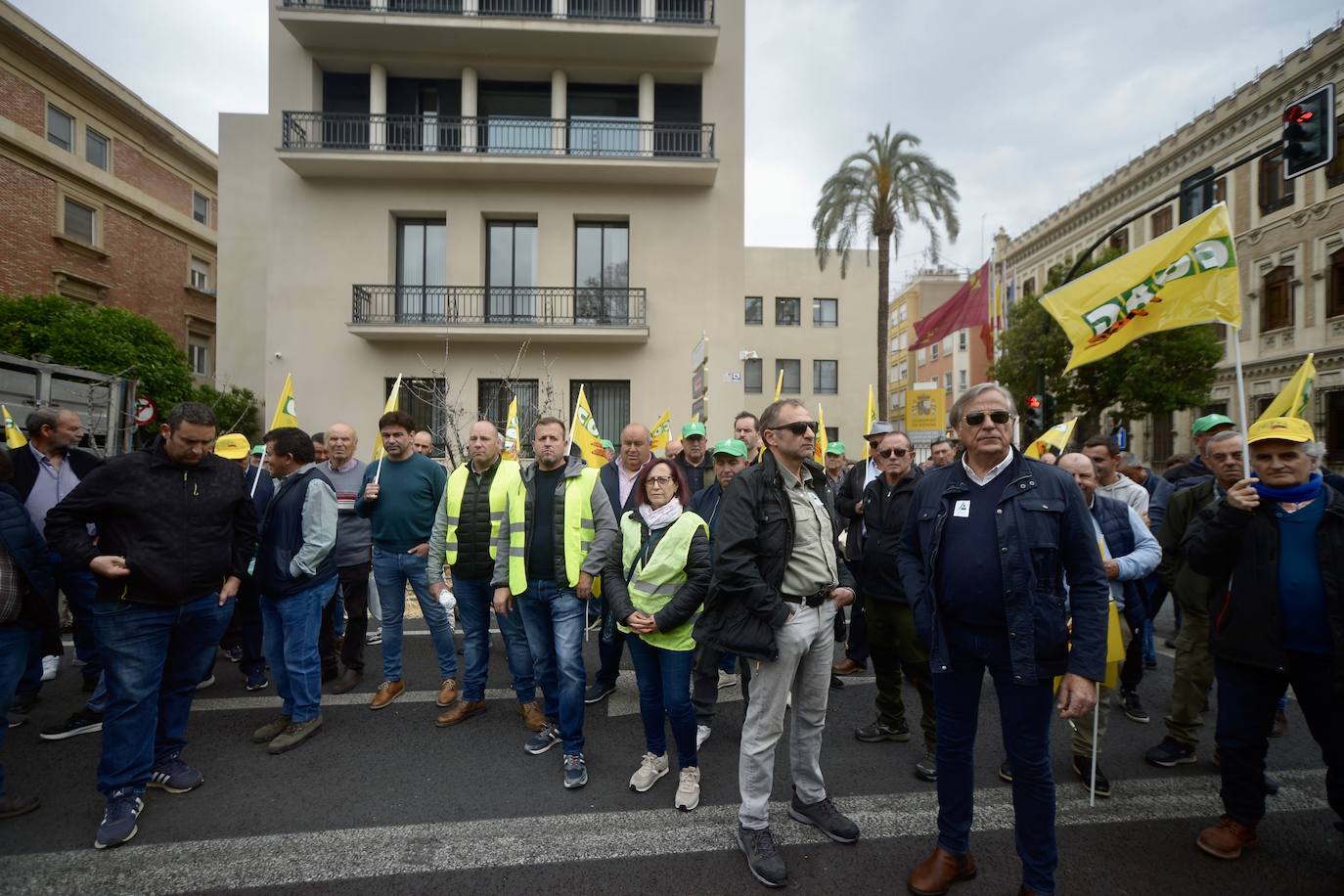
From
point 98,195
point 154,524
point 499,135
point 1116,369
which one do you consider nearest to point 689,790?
point 154,524

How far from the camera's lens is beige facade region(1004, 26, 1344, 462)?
70.7 feet

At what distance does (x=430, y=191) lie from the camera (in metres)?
17.0

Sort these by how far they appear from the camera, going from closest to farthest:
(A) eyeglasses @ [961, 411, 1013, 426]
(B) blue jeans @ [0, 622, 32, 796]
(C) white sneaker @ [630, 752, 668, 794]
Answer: (A) eyeglasses @ [961, 411, 1013, 426]
(B) blue jeans @ [0, 622, 32, 796]
(C) white sneaker @ [630, 752, 668, 794]

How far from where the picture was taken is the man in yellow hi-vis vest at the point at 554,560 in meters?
4.10

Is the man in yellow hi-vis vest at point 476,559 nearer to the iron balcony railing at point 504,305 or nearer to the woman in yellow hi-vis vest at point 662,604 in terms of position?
the woman in yellow hi-vis vest at point 662,604

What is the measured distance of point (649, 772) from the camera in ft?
12.3

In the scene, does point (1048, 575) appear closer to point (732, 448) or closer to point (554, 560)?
point (732, 448)

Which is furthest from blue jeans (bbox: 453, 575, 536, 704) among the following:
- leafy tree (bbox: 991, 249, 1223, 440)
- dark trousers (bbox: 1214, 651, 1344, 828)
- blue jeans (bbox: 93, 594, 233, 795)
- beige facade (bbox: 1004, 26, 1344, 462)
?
beige facade (bbox: 1004, 26, 1344, 462)

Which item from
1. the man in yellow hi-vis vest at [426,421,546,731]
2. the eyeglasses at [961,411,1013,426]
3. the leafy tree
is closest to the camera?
the eyeglasses at [961,411,1013,426]

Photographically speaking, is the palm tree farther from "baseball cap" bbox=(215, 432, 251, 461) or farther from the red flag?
"baseball cap" bbox=(215, 432, 251, 461)

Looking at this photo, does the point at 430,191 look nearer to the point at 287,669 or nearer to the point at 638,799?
the point at 287,669

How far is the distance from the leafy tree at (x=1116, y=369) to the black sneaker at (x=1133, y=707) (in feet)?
51.3

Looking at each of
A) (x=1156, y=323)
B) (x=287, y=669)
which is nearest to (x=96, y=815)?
(x=287, y=669)

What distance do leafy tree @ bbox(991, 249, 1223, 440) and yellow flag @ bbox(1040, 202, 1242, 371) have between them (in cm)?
1534
